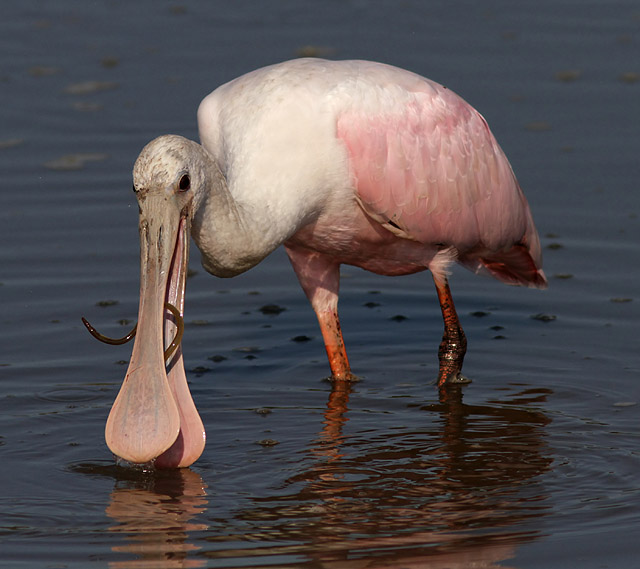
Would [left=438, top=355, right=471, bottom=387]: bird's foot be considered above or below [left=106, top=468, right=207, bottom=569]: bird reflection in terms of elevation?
below

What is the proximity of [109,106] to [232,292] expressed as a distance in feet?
12.6

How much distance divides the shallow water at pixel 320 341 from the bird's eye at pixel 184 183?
147 centimetres

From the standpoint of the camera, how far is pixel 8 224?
40.3 feet

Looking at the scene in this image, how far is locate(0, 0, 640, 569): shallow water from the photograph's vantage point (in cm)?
717

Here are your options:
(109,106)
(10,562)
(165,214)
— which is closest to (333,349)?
(165,214)

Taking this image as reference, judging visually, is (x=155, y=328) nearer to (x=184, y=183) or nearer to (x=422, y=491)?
(x=184, y=183)

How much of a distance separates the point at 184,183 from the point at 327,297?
2427mm

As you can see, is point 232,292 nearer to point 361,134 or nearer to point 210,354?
point 210,354

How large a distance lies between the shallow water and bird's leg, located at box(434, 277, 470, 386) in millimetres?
170

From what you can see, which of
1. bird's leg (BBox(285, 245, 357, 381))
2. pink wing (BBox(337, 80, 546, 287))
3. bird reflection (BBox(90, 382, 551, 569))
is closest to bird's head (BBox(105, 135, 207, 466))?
bird reflection (BBox(90, 382, 551, 569))

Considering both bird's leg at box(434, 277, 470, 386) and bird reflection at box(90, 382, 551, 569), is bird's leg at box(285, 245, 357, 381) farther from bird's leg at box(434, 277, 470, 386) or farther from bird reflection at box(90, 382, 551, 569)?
bird reflection at box(90, 382, 551, 569)

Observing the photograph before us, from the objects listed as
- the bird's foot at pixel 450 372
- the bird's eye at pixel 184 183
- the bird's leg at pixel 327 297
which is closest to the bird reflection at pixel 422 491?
the bird's foot at pixel 450 372

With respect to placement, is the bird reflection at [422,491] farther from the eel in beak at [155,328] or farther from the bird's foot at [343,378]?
the eel in beak at [155,328]

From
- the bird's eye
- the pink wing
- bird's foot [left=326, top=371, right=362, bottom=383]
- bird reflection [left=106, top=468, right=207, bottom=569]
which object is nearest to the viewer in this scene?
bird reflection [left=106, top=468, right=207, bottom=569]
